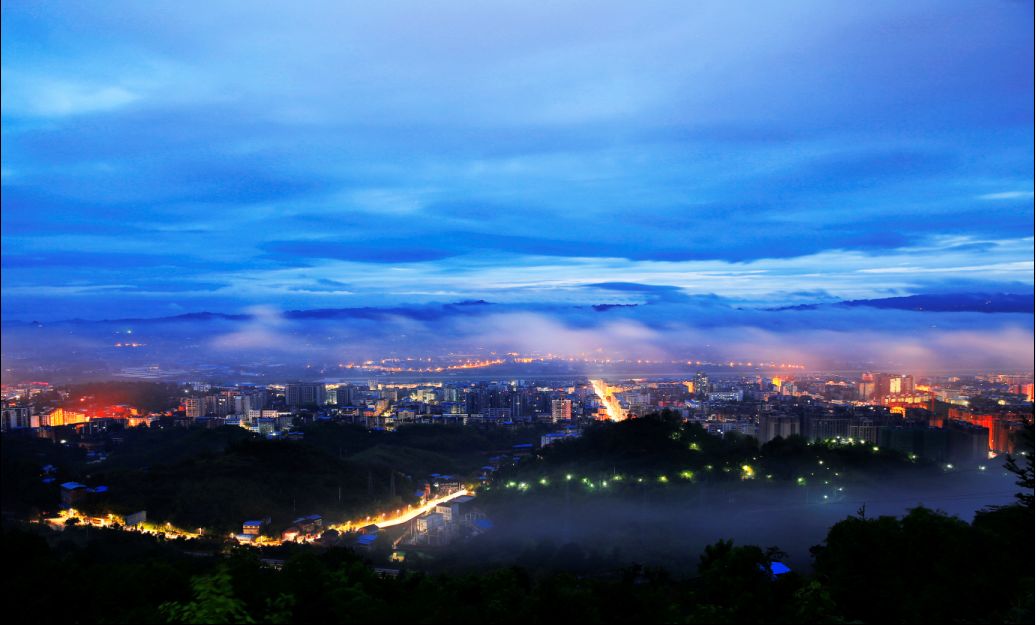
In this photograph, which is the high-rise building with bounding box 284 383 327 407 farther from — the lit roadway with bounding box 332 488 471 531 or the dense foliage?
the dense foliage

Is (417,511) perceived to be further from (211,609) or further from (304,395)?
(211,609)

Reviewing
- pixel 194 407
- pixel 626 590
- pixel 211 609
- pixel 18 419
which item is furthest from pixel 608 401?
pixel 211 609

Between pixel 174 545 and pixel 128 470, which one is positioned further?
pixel 128 470

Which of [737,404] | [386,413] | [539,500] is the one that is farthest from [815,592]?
[386,413]

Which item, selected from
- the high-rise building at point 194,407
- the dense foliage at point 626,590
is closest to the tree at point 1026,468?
the dense foliage at point 626,590

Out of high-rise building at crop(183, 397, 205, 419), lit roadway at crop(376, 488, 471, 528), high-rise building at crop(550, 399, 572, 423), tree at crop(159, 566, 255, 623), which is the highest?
tree at crop(159, 566, 255, 623)

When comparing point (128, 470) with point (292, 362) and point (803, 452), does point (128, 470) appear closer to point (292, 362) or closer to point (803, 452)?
point (292, 362)

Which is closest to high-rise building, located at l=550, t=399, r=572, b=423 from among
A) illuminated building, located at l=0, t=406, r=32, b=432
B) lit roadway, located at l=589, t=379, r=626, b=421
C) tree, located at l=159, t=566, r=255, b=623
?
lit roadway, located at l=589, t=379, r=626, b=421

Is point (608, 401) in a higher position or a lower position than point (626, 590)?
lower
